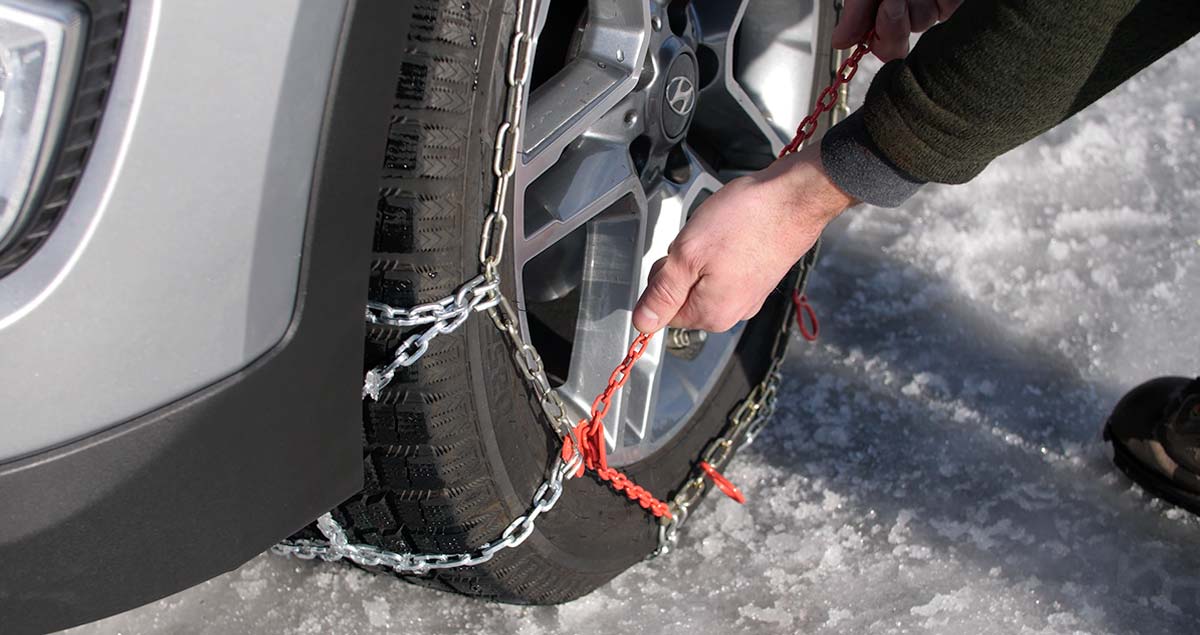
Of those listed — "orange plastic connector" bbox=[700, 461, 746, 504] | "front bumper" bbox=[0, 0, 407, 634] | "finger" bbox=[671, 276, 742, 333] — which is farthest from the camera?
"orange plastic connector" bbox=[700, 461, 746, 504]

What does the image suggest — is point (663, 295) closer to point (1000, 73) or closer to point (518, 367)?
point (518, 367)

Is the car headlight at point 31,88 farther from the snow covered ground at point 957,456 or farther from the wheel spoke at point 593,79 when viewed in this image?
the snow covered ground at point 957,456

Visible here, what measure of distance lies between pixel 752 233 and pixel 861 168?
17 centimetres

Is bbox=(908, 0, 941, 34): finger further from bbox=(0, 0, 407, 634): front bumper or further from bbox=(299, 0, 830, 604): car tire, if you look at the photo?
bbox=(0, 0, 407, 634): front bumper

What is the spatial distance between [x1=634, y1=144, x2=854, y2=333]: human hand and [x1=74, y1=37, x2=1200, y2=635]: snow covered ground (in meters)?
0.62

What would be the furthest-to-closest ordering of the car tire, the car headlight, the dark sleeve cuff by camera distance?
1. the dark sleeve cuff
2. the car tire
3. the car headlight

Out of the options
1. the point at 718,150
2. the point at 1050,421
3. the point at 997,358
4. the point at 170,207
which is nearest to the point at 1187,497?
the point at 1050,421

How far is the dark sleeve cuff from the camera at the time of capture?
5.08 feet

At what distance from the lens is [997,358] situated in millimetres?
2609

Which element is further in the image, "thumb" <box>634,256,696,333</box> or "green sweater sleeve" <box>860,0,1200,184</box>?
"thumb" <box>634,256,696,333</box>

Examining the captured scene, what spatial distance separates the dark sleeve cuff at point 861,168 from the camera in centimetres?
155

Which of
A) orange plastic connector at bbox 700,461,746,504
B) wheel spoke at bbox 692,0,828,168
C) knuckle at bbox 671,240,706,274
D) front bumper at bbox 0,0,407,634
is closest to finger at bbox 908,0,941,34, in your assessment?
wheel spoke at bbox 692,0,828,168

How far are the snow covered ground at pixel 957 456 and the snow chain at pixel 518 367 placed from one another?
11 cm

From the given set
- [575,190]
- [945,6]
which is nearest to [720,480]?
[575,190]
